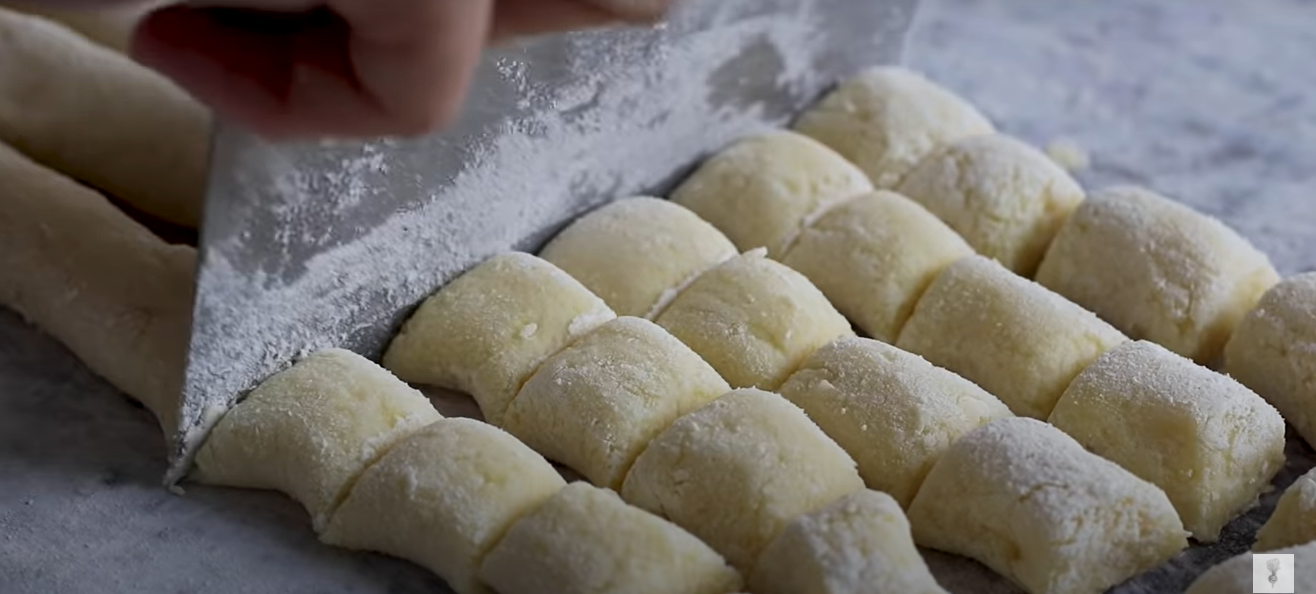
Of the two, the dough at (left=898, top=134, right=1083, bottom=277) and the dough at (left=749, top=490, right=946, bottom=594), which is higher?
the dough at (left=898, top=134, right=1083, bottom=277)

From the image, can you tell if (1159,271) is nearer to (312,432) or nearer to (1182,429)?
(1182,429)

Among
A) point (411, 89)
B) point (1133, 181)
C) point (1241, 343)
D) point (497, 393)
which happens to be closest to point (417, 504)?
point (497, 393)

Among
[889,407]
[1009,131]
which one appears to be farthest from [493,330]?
[1009,131]

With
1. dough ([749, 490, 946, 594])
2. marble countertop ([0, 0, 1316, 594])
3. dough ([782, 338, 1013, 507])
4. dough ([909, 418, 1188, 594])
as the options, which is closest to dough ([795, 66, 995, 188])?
marble countertop ([0, 0, 1316, 594])

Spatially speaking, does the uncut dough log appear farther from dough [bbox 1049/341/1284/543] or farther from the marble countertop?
dough [bbox 1049/341/1284/543]

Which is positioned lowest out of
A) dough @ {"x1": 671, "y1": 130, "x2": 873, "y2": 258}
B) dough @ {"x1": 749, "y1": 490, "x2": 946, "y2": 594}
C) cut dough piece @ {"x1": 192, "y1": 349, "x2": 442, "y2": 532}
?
cut dough piece @ {"x1": 192, "y1": 349, "x2": 442, "y2": 532}

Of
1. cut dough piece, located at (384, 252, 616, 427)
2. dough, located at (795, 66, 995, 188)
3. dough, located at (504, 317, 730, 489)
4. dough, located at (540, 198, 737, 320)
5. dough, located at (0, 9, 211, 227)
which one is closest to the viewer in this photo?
dough, located at (504, 317, 730, 489)

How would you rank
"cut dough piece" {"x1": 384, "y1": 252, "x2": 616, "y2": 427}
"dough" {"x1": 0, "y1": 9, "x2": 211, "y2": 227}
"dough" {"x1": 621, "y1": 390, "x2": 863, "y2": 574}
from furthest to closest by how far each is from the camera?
"dough" {"x1": 0, "y1": 9, "x2": 211, "y2": 227} < "cut dough piece" {"x1": 384, "y1": 252, "x2": 616, "y2": 427} < "dough" {"x1": 621, "y1": 390, "x2": 863, "y2": 574}
